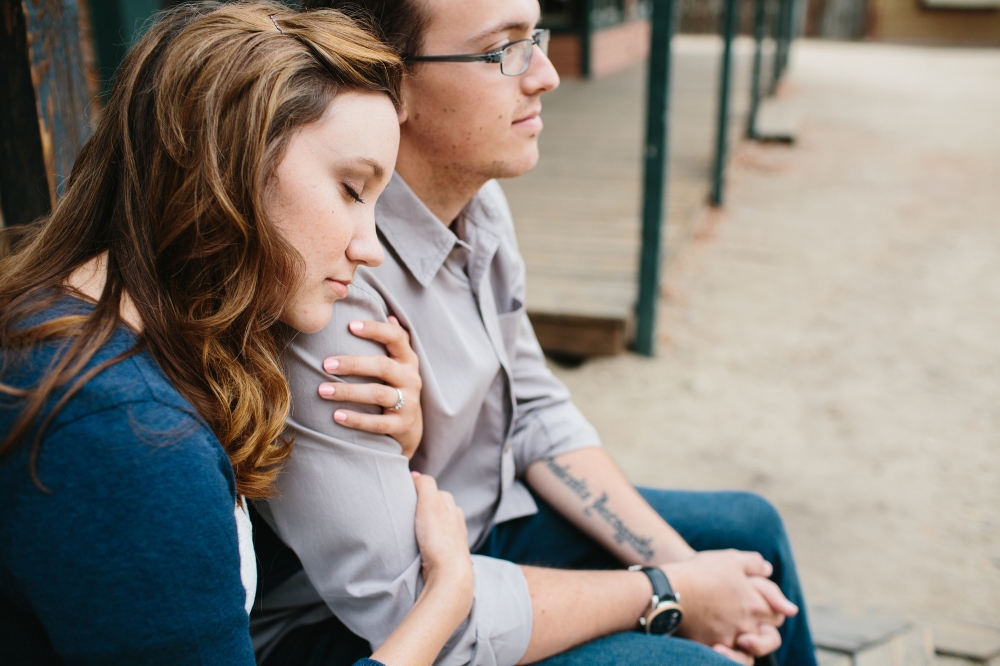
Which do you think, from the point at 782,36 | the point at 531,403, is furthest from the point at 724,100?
the point at 782,36

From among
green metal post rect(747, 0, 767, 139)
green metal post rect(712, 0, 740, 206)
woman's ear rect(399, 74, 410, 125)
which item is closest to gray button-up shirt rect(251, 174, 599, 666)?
woman's ear rect(399, 74, 410, 125)

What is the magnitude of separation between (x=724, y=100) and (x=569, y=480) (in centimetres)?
483

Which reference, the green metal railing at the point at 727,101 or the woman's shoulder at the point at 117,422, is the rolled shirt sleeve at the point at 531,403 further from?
the green metal railing at the point at 727,101

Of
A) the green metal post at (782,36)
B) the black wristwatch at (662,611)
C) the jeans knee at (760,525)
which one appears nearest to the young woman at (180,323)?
the black wristwatch at (662,611)

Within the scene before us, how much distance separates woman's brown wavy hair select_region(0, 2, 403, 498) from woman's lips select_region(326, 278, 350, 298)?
64 mm

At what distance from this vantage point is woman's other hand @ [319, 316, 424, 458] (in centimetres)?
121

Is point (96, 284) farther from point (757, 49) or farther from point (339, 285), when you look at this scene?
point (757, 49)

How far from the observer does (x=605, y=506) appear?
172cm

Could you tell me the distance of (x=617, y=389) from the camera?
3.77m

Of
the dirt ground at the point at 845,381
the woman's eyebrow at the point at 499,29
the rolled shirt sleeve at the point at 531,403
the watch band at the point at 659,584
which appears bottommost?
the dirt ground at the point at 845,381

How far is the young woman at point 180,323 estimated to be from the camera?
0.81m

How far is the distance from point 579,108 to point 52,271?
7790 millimetres

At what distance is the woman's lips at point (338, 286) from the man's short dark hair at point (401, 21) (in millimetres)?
520

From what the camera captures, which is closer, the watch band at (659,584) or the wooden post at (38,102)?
the wooden post at (38,102)
